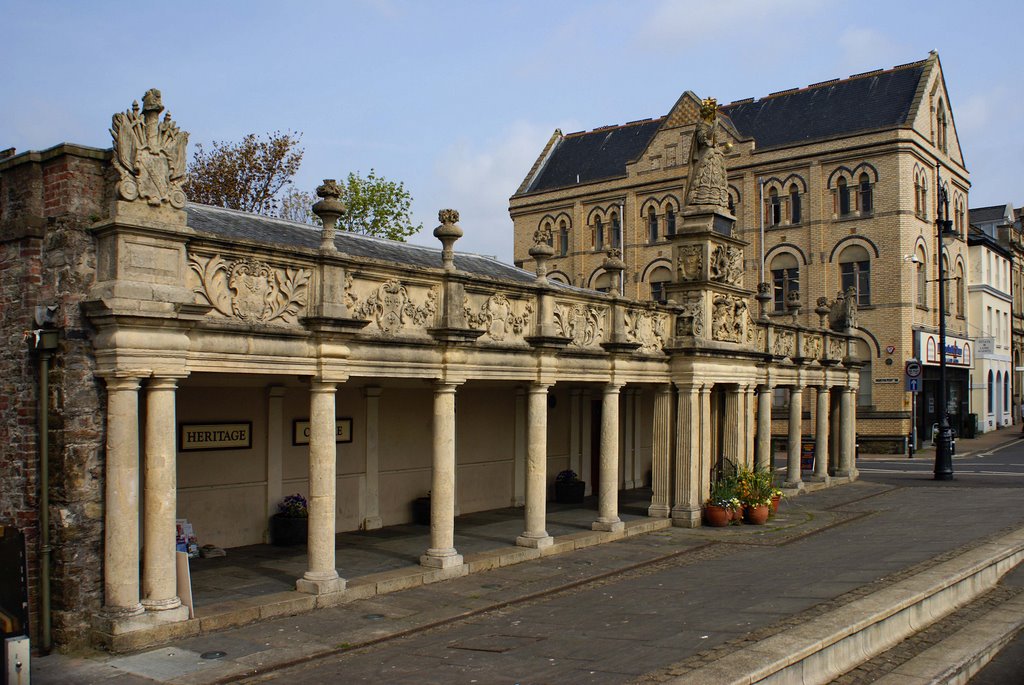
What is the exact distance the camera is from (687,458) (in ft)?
62.4

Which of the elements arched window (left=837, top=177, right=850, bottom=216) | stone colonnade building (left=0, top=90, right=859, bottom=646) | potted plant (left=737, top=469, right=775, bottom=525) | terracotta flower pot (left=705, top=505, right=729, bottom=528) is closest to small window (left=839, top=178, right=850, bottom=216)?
arched window (left=837, top=177, right=850, bottom=216)

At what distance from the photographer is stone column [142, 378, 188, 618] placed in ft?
32.5

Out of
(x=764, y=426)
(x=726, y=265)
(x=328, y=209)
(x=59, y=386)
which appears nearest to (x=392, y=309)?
(x=328, y=209)

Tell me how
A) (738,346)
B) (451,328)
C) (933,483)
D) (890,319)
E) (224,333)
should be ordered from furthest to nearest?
(890,319), (933,483), (738,346), (451,328), (224,333)

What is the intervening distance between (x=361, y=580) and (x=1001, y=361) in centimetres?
5135

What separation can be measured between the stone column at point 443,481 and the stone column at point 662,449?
6.56 m

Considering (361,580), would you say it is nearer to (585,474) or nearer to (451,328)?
(451,328)

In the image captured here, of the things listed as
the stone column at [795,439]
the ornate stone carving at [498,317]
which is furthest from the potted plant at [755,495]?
the ornate stone carving at [498,317]

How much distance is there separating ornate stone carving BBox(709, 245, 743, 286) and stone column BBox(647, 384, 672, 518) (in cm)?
267

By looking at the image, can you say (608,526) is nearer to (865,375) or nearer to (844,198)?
(865,375)

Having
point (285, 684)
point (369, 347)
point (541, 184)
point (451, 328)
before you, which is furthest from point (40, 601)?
point (541, 184)

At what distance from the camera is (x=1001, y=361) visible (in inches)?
2124

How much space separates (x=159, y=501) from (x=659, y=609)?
596cm

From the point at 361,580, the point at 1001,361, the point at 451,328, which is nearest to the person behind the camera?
the point at 361,580
